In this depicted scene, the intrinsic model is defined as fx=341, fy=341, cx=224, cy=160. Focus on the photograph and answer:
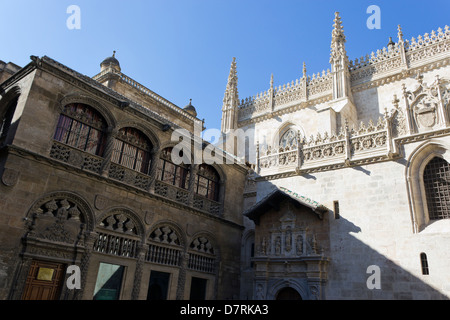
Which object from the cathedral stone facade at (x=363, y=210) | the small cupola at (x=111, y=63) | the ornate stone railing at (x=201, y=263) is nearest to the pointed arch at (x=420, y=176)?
the cathedral stone facade at (x=363, y=210)

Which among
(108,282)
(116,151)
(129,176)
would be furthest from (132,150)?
(108,282)

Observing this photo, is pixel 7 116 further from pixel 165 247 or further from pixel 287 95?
pixel 287 95

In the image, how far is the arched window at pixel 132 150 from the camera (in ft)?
50.0

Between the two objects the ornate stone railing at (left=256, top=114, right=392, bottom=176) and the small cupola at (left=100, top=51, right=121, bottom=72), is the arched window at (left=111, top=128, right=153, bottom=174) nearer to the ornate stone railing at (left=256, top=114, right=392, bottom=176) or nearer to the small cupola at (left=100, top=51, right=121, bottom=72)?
the ornate stone railing at (left=256, top=114, right=392, bottom=176)

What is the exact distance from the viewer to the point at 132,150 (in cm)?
1584

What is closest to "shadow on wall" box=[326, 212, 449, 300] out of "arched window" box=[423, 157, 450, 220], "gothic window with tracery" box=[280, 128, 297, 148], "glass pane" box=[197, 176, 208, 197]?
"arched window" box=[423, 157, 450, 220]

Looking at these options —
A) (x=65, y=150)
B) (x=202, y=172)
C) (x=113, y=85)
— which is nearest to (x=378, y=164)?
(x=202, y=172)

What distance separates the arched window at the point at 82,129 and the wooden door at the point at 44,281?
182 inches

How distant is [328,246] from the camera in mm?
13953

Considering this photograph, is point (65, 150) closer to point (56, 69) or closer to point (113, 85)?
point (56, 69)

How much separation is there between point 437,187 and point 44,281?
1447 centimetres

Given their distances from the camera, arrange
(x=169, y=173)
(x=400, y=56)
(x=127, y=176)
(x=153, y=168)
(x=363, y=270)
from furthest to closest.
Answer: (x=400, y=56)
(x=169, y=173)
(x=153, y=168)
(x=127, y=176)
(x=363, y=270)

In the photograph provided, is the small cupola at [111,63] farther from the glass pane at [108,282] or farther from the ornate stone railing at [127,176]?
the glass pane at [108,282]

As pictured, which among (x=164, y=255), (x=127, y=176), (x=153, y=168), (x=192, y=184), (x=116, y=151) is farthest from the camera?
(x=192, y=184)
